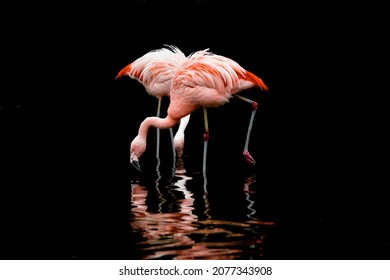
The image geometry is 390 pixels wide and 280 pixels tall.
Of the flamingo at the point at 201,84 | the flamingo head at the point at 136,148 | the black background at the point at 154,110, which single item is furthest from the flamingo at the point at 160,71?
the flamingo head at the point at 136,148

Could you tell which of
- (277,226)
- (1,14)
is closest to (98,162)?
(277,226)

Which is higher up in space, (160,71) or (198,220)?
(160,71)

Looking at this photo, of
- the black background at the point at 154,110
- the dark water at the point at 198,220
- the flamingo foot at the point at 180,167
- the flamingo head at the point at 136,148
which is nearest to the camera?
the dark water at the point at 198,220

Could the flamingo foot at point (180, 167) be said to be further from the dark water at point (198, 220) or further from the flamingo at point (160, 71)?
the dark water at point (198, 220)

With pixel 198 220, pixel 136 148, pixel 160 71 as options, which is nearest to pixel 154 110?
pixel 160 71

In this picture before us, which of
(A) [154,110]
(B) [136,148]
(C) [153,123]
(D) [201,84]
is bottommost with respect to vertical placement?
(A) [154,110]

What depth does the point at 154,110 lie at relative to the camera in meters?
14.0

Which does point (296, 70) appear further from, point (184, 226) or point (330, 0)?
point (184, 226)

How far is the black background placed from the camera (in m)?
5.37

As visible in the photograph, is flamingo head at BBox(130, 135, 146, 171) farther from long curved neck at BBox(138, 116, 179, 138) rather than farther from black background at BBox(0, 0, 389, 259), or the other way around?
black background at BBox(0, 0, 389, 259)

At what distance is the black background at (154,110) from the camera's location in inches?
211

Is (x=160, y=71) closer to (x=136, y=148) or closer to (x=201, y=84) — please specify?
(x=201, y=84)

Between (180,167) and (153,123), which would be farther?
(180,167)

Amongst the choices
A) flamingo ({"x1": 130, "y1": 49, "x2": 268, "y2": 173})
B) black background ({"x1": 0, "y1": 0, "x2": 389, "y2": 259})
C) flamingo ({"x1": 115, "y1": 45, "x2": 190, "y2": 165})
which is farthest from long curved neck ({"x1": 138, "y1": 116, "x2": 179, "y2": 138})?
flamingo ({"x1": 115, "y1": 45, "x2": 190, "y2": 165})
